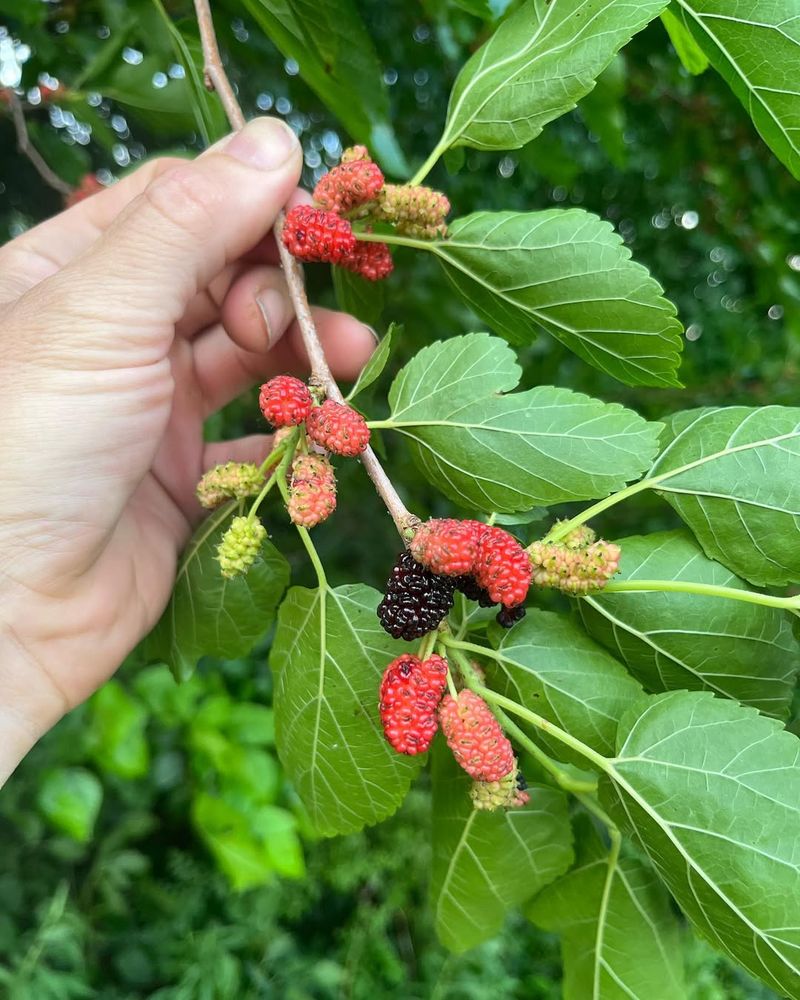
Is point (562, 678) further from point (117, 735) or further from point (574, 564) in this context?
point (117, 735)

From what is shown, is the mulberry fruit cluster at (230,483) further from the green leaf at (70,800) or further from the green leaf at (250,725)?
the green leaf at (250,725)

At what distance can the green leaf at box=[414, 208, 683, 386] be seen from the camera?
62 centimetres

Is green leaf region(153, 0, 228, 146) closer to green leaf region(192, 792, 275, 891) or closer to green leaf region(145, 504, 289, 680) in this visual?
green leaf region(145, 504, 289, 680)

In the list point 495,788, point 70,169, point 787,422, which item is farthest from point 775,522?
point 70,169

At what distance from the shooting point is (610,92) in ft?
3.65

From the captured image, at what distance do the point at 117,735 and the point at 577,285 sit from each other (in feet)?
4.32

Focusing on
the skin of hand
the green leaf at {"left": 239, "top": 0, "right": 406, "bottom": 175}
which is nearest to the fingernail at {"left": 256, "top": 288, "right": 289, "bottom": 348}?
the skin of hand

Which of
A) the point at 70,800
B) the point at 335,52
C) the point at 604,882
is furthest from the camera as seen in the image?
the point at 70,800

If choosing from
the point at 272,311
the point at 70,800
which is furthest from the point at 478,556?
the point at 70,800

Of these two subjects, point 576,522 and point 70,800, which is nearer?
point 576,522

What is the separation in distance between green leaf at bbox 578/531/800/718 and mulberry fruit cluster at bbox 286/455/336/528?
0.22 meters

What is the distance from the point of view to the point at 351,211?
721mm

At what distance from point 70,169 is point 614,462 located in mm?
1220

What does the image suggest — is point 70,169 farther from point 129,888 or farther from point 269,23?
point 129,888
